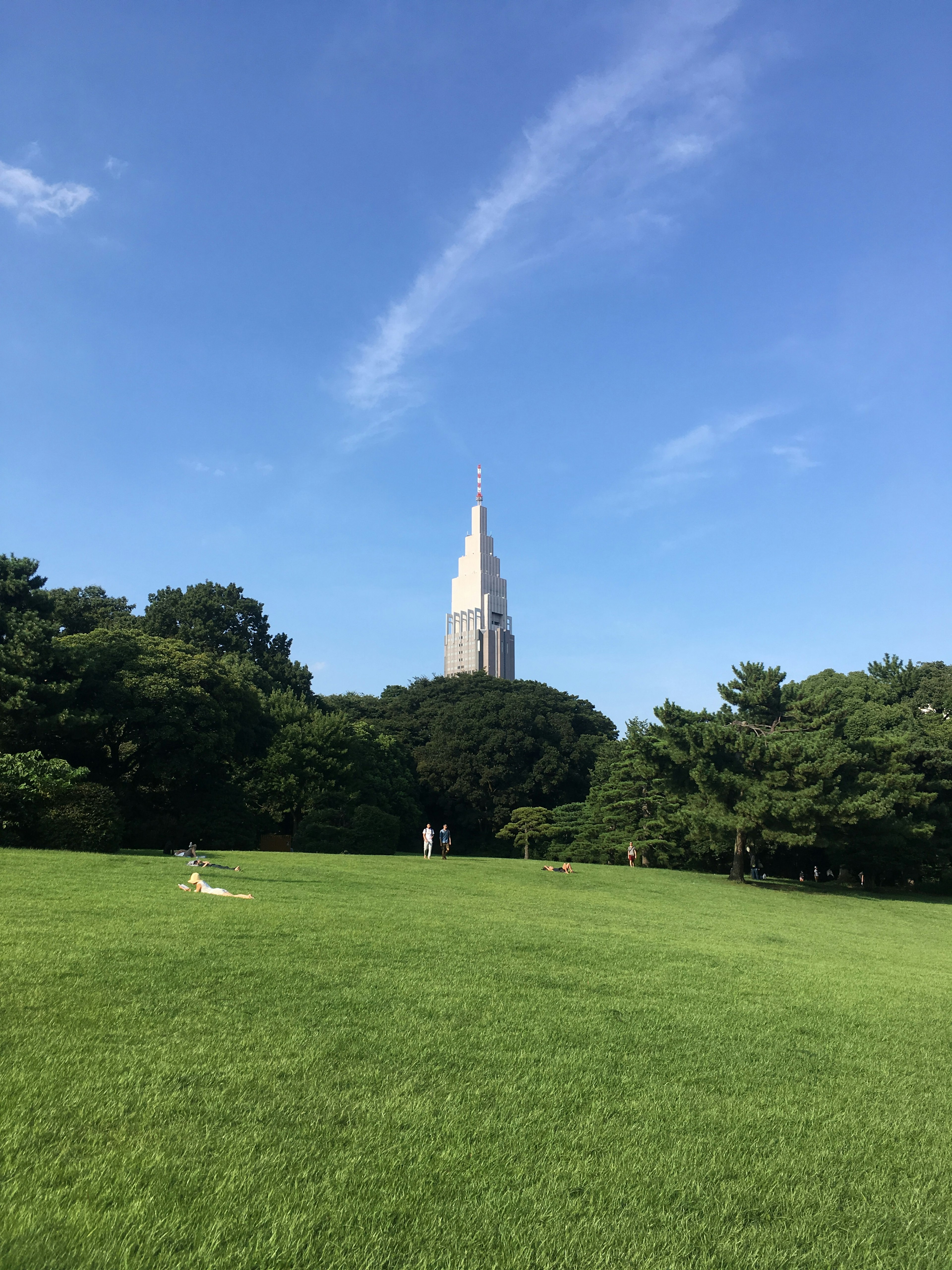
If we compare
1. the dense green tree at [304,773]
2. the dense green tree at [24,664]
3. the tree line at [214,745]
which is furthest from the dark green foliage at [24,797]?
the dense green tree at [304,773]

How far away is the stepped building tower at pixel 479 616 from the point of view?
166 meters

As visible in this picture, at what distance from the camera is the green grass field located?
11.0 feet

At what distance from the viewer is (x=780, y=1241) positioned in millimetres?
3602

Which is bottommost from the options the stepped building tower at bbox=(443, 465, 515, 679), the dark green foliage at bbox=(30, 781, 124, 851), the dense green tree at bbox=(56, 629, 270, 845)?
the dark green foliage at bbox=(30, 781, 124, 851)

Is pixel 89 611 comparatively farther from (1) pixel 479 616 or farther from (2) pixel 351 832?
(1) pixel 479 616

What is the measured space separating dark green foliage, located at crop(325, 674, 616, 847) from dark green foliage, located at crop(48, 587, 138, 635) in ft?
66.6

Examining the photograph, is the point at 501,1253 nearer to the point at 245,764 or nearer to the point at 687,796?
the point at 687,796

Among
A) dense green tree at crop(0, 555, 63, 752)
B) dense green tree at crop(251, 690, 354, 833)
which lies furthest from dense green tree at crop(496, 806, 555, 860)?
dense green tree at crop(0, 555, 63, 752)

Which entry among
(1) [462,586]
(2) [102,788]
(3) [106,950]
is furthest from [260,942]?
(1) [462,586]

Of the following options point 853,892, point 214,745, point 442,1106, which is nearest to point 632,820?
point 853,892

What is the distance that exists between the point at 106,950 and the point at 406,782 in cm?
4301

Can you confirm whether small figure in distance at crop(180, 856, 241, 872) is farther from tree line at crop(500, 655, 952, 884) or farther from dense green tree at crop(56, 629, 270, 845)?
tree line at crop(500, 655, 952, 884)

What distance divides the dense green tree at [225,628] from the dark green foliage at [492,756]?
9536 millimetres

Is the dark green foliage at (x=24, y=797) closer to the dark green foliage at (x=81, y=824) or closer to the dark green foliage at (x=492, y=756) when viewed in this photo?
the dark green foliage at (x=81, y=824)
